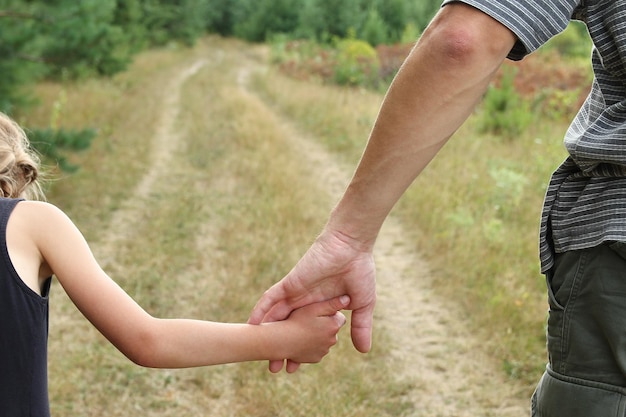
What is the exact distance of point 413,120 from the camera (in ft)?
5.24

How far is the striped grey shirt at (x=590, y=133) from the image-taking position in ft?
4.88

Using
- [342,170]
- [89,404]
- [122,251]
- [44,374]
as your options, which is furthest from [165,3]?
[44,374]

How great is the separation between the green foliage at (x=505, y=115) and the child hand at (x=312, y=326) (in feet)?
30.2

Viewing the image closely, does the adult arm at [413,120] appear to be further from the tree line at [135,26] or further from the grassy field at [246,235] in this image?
the tree line at [135,26]

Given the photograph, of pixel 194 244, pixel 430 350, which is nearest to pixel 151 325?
pixel 430 350

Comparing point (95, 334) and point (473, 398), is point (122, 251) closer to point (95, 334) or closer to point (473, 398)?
point (95, 334)

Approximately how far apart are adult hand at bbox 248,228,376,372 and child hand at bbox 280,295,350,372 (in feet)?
0.06

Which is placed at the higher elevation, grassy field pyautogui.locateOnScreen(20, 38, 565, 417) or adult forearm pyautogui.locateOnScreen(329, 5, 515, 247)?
adult forearm pyautogui.locateOnScreen(329, 5, 515, 247)

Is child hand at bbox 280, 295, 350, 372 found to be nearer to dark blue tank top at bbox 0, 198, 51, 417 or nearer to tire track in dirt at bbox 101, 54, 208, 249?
dark blue tank top at bbox 0, 198, 51, 417

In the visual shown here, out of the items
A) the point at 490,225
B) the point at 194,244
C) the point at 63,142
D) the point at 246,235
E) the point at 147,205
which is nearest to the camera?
the point at 490,225

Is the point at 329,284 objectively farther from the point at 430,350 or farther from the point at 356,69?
the point at 356,69

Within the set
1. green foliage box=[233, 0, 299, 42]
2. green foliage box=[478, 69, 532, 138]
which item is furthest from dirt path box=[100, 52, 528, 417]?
green foliage box=[233, 0, 299, 42]

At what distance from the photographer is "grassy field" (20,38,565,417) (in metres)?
4.15

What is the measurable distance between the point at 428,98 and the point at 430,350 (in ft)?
11.3
